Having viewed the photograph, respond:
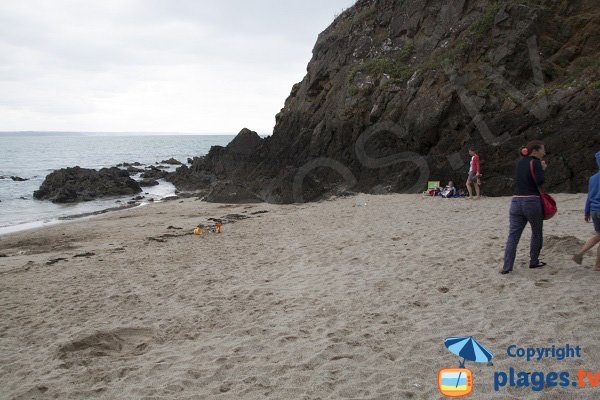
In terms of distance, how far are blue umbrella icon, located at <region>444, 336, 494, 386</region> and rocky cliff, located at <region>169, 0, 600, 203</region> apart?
9.96 metres

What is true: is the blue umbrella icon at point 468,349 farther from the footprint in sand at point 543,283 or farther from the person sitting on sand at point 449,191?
the person sitting on sand at point 449,191

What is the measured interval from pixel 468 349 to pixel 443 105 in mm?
13666

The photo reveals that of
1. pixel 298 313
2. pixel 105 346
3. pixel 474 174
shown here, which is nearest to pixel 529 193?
pixel 298 313

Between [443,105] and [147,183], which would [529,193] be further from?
[147,183]

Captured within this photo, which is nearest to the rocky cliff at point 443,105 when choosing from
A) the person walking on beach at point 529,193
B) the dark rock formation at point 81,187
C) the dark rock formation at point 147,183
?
the person walking on beach at point 529,193

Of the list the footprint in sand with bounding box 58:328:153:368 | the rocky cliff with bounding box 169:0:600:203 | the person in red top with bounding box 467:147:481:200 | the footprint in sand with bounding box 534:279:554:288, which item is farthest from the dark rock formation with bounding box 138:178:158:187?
the footprint in sand with bounding box 534:279:554:288

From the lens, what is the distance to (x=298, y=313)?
544cm

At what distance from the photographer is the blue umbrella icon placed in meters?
3.89

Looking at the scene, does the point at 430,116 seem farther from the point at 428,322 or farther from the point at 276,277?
the point at 428,322

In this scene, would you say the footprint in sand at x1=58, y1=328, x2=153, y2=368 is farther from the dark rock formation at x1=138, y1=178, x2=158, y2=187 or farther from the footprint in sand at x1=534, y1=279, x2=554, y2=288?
the dark rock formation at x1=138, y1=178, x2=158, y2=187

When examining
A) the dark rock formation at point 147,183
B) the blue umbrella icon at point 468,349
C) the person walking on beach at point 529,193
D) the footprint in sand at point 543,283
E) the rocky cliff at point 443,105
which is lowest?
the dark rock formation at point 147,183

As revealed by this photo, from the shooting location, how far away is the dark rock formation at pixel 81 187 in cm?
2420

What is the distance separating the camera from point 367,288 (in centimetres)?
614

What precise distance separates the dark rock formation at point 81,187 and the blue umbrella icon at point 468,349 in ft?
78.0
